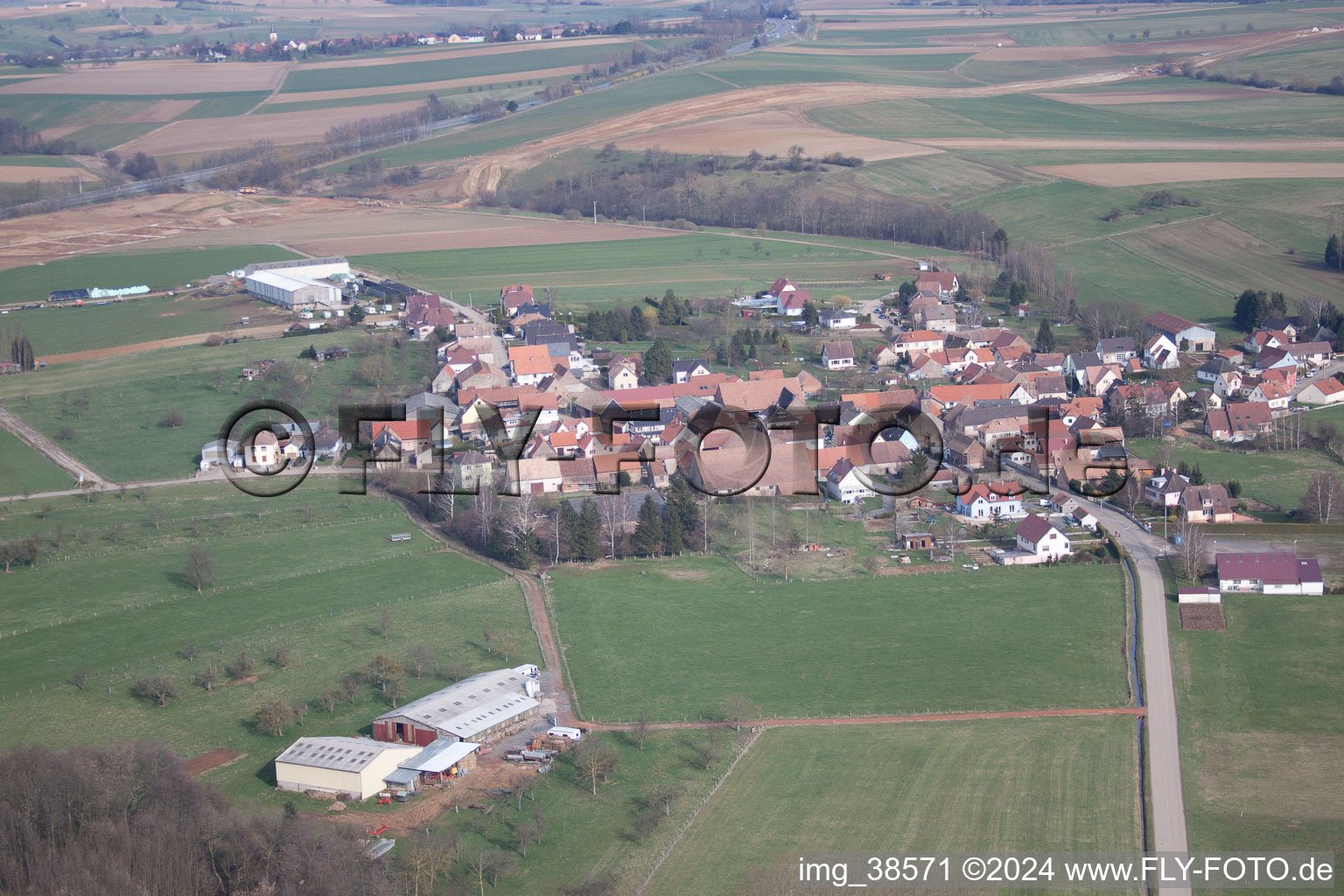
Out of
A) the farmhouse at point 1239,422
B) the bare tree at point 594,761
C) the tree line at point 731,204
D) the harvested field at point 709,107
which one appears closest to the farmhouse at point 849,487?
the farmhouse at point 1239,422

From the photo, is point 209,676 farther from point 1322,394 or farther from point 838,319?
point 1322,394

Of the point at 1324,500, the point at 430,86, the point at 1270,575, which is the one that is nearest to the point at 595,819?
the point at 1270,575

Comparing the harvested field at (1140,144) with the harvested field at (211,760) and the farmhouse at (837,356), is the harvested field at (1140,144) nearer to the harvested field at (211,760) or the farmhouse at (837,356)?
the farmhouse at (837,356)

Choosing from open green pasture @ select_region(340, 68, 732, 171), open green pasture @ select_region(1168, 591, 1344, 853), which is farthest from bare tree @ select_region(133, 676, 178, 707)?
open green pasture @ select_region(340, 68, 732, 171)

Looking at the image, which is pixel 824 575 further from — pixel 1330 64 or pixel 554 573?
pixel 1330 64

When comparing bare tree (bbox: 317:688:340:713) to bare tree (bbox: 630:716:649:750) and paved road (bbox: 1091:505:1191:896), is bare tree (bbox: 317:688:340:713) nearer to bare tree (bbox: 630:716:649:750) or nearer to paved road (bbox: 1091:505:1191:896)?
bare tree (bbox: 630:716:649:750)

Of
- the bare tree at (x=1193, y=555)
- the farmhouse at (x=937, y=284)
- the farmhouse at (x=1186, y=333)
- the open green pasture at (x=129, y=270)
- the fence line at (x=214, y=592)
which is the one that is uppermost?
the open green pasture at (x=129, y=270)
